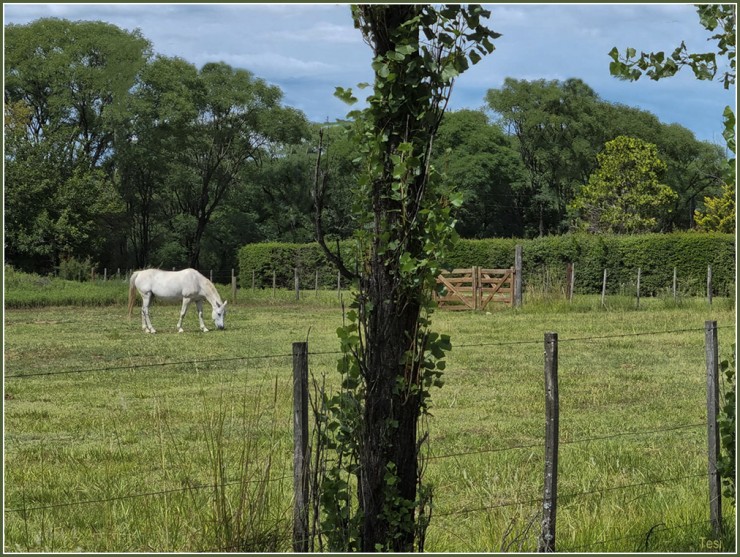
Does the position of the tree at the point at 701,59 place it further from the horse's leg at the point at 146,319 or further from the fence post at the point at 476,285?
the fence post at the point at 476,285

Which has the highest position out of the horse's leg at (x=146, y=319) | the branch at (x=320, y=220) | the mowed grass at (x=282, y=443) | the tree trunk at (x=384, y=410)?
the branch at (x=320, y=220)

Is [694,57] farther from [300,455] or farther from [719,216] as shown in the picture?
[719,216]

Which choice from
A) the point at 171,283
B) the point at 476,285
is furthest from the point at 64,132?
the point at 476,285

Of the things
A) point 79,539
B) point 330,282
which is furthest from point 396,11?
point 330,282

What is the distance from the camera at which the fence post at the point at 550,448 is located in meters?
4.45

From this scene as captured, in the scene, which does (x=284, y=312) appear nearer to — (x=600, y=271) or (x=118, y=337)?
(x=118, y=337)

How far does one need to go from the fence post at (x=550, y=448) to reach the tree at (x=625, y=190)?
1782 inches

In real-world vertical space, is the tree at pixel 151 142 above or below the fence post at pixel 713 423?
above

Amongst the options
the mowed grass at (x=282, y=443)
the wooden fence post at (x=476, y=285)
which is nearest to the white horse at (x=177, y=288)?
the mowed grass at (x=282, y=443)

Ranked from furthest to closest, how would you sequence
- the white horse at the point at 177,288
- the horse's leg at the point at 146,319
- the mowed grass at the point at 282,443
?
the white horse at the point at 177,288
the horse's leg at the point at 146,319
the mowed grass at the point at 282,443

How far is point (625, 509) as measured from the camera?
18.3 ft

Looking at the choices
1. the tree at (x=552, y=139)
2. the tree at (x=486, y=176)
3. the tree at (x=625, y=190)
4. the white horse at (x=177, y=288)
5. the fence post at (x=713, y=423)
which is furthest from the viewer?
the tree at (x=552, y=139)

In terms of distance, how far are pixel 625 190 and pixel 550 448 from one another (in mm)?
47684

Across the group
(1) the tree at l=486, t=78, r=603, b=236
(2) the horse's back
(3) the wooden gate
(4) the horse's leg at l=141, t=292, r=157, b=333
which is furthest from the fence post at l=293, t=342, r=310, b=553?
(1) the tree at l=486, t=78, r=603, b=236
